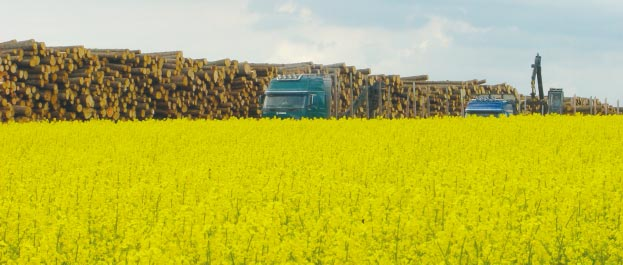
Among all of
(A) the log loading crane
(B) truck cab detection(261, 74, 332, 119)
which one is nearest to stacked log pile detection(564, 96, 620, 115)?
(A) the log loading crane

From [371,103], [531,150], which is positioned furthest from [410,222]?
[371,103]

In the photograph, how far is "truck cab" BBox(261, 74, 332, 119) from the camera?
31.4 m

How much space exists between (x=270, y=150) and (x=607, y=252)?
973cm

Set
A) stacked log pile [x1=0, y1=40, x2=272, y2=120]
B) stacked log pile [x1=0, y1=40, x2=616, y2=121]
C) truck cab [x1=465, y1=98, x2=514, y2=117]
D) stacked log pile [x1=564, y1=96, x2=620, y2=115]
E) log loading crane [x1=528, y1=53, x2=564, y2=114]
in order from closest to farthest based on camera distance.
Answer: stacked log pile [x1=0, y1=40, x2=272, y2=120] < stacked log pile [x1=0, y1=40, x2=616, y2=121] < truck cab [x1=465, y1=98, x2=514, y2=117] < log loading crane [x1=528, y1=53, x2=564, y2=114] < stacked log pile [x1=564, y1=96, x2=620, y2=115]

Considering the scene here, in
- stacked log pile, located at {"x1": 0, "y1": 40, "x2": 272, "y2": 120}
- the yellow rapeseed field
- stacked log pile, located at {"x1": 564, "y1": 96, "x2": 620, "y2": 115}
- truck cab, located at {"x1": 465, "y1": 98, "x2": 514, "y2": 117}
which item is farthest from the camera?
stacked log pile, located at {"x1": 564, "y1": 96, "x2": 620, "y2": 115}

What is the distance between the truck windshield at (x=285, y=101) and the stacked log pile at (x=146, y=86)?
4138 mm

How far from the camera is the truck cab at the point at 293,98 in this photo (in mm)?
31391

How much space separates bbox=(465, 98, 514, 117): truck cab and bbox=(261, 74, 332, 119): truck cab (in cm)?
863

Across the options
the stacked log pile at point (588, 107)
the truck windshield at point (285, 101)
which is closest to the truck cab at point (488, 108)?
the truck windshield at point (285, 101)

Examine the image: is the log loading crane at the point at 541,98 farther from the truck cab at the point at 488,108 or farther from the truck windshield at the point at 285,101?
the truck windshield at the point at 285,101

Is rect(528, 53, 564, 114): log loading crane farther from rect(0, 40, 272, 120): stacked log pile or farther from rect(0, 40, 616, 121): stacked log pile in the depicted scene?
rect(0, 40, 272, 120): stacked log pile

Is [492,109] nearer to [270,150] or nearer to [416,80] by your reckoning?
[416,80]

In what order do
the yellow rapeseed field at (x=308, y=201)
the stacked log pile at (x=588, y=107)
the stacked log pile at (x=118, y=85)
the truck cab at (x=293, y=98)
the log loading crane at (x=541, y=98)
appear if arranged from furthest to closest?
1. the stacked log pile at (x=588, y=107)
2. the log loading crane at (x=541, y=98)
3. the truck cab at (x=293, y=98)
4. the stacked log pile at (x=118, y=85)
5. the yellow rapeseed field at (x=308, y=201)

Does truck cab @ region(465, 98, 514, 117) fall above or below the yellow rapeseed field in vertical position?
above
